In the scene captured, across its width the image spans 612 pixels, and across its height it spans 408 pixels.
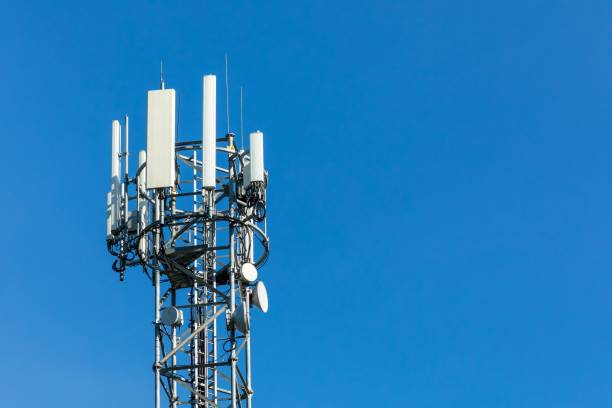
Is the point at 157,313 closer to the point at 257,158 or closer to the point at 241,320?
the point at 241,320

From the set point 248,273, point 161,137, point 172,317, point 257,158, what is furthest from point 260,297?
point 161,137

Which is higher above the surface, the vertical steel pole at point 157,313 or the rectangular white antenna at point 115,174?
the rectangular white antenna at point 115,174

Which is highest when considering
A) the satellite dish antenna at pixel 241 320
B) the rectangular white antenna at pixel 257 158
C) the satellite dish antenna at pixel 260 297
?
the rectangular white antenna at pixel 257 158

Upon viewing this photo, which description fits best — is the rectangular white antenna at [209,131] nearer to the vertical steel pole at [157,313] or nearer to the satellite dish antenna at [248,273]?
the vertical steel pole at [157,313]

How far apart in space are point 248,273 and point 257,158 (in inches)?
162

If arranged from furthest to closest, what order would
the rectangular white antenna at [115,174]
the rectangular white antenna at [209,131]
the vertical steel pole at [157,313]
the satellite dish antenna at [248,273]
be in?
the rectangular white antenna at [115,174], the satellite dish antenna at [248,273], the rectangular white antenna at [209,131], the vertical steel pole at [157,313]

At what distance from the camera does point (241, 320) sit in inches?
2226

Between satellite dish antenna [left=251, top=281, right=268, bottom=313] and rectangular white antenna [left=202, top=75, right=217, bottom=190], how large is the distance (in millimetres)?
4144

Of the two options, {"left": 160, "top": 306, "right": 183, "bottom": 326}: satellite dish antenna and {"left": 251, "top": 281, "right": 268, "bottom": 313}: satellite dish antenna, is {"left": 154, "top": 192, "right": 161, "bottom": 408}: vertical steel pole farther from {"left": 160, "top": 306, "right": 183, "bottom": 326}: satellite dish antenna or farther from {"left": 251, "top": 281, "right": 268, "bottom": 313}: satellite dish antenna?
{"left": 251, "top": 281, "right": 268, "bottom": 313}: satellite dish antenna

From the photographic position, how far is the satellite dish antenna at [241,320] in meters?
56.5

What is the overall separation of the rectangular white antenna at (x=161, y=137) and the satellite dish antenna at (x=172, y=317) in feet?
14.6

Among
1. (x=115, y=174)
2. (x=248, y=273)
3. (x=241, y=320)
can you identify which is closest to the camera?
(x=241, y=320)

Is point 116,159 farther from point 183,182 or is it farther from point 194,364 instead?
point 194,364

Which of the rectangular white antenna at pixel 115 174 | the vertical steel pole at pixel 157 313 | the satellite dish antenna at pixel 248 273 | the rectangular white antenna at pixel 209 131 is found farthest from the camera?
the rectangular white antenna at pixel 115 174
